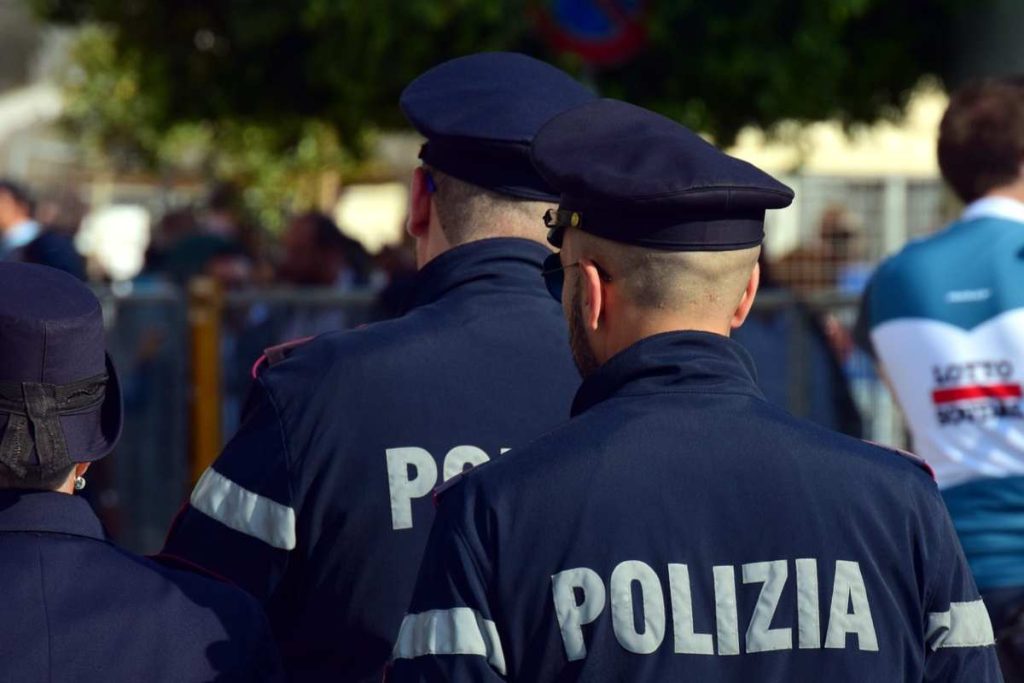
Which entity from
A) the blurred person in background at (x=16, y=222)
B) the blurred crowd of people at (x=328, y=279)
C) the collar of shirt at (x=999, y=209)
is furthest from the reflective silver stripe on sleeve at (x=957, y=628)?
the blurred person in background at (x=16, y=222)

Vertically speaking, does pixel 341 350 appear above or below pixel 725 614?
above

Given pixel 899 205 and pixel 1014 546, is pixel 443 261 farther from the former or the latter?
pixel 899 205

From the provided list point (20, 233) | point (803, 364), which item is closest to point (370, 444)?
point (803, 364)

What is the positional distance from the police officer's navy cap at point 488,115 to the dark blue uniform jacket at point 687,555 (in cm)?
86

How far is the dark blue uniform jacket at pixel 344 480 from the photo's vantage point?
282 centimetres

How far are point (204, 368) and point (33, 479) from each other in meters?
6.22

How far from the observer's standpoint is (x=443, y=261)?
10.0 feet

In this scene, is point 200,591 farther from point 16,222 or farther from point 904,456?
point 16,222

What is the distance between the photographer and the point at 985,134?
433 centimetres

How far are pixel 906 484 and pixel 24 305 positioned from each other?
4.16 feet

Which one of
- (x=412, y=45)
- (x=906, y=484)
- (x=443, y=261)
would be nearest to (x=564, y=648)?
(x=906, y=484)

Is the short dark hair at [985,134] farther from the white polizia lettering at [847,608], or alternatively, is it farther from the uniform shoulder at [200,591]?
the uniform shoulder at [200,591]

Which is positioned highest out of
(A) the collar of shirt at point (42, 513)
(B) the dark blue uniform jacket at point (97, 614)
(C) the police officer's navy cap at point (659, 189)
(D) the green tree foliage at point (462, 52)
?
(D) the green tree foliage at point (462, 52)

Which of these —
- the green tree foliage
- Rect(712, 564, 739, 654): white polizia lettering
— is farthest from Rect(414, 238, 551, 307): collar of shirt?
the green tree foliage
